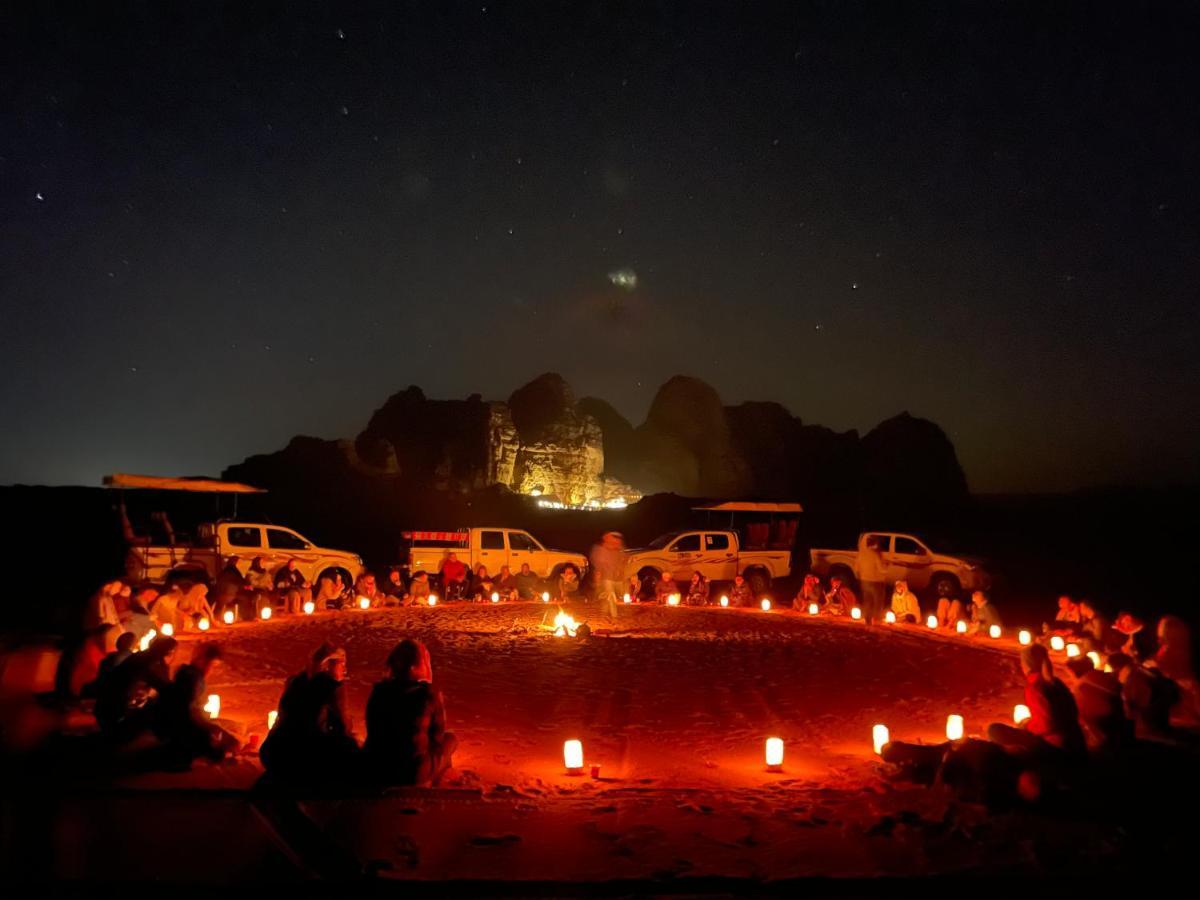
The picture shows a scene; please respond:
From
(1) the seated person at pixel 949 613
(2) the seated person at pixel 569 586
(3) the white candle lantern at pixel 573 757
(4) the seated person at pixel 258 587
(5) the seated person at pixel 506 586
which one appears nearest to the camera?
(3) the white candle lantern at pixel 573 757

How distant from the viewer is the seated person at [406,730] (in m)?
6.04

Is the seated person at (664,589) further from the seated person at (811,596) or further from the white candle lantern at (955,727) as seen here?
the white candle lantern at (955,727)

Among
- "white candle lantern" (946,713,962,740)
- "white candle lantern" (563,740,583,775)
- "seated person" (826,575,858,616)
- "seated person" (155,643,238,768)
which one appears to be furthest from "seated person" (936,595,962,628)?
"seated person" (155,643,238,768)

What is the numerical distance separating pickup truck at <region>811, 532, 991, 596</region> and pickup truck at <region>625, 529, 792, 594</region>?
5.40 feet

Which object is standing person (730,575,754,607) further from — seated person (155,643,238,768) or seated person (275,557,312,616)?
seated person (155,643,238,768)

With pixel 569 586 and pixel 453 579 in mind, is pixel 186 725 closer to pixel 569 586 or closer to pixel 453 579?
pixel 569 586

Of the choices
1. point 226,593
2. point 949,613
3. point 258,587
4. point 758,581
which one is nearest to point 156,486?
point 258,587

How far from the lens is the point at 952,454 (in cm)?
7119

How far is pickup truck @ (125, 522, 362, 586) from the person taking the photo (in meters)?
18.8

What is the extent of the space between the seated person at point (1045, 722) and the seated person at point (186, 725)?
6115 millimetres

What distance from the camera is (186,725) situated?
6.45 metres

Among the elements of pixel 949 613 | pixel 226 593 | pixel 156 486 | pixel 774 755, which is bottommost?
pixel 774 755

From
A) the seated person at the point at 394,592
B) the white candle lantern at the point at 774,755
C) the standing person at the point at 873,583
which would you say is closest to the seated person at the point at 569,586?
the seated person at the point at 394,592

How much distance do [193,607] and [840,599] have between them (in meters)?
12.8
